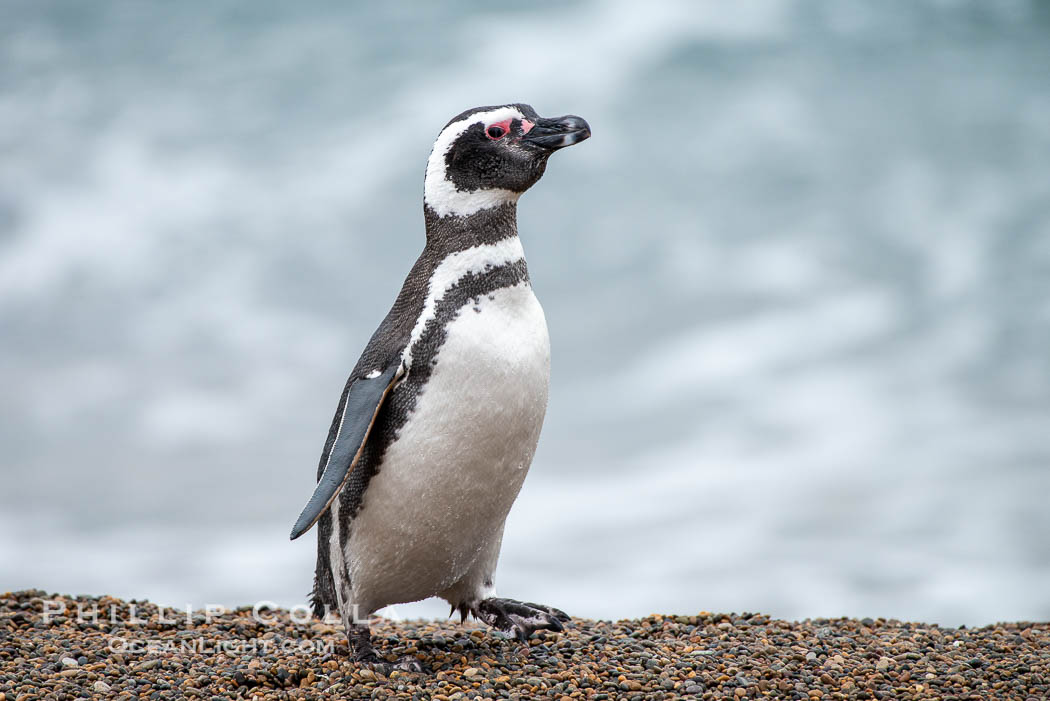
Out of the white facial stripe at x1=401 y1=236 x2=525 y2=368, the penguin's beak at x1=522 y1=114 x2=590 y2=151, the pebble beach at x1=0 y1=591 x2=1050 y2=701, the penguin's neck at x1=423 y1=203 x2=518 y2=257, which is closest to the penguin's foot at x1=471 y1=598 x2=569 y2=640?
the pebble beach at x1=0 y1=591 x2=1050 y2=701

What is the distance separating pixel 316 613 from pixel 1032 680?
10.9 ft

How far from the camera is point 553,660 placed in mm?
4777

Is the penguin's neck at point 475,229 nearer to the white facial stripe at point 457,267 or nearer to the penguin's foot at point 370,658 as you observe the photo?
the white facial stripe at point 457,267

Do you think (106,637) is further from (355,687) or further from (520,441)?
(520,441)

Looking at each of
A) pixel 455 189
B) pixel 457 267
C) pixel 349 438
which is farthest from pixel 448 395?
pixel 455 189

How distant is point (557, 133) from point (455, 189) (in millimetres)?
514

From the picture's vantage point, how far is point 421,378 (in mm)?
4605

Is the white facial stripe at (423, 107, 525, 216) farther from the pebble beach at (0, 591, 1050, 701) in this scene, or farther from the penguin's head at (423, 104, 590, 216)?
the pebble beach at (0, 591, 1050, 701)

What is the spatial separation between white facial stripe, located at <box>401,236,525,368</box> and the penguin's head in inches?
7.5

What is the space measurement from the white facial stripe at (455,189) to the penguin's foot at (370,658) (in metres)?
1.93

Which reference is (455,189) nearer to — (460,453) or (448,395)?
(448,395)

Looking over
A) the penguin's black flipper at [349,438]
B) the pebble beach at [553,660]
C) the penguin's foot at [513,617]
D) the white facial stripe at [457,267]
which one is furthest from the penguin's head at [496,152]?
the pebble beach at [553,660]

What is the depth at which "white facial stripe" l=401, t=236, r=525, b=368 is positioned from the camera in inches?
185

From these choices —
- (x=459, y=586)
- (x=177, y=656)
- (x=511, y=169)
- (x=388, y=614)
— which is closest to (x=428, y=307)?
(x=511, y=169)
